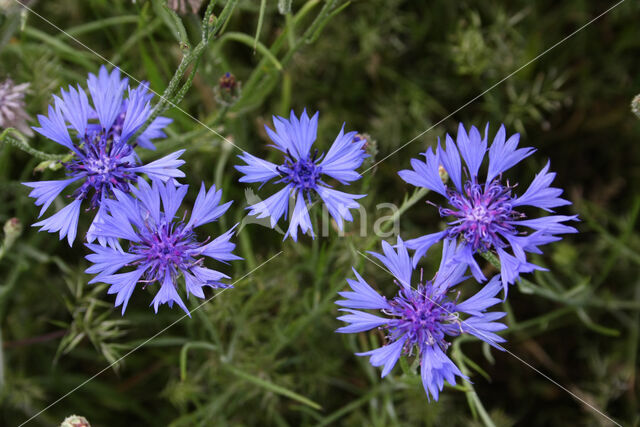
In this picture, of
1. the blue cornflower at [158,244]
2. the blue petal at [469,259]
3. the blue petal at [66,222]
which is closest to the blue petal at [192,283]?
the blue cornflower at [158,244]

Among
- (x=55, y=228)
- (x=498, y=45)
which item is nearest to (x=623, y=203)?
(x=498, y=45)

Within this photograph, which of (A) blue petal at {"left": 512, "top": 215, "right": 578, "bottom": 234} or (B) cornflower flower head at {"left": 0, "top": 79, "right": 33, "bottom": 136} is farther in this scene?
(B) cornflower flower head at {"left": 0, "top": 79, "right": 33, "bottom": 136}

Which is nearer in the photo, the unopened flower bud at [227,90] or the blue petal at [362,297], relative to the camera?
the blue petal at [362,297]

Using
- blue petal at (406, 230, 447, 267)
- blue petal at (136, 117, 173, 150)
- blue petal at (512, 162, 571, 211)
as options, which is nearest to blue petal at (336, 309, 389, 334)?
blue petal at (406, 230, 447, 267)

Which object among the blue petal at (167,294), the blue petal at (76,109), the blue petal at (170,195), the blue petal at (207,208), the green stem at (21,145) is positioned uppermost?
the blue petal at (76,109)

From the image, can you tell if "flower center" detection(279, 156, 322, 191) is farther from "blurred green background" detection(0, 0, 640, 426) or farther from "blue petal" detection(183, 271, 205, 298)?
"blurred green background" detection(0, 0, 640, 426)

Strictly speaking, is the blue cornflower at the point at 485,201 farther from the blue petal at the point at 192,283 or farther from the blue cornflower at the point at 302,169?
the blue petal at the point at 192,283

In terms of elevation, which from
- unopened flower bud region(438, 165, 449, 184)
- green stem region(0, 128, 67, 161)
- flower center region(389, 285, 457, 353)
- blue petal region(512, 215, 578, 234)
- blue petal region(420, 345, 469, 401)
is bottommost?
blue petal region(420, 345, 469, 401)
